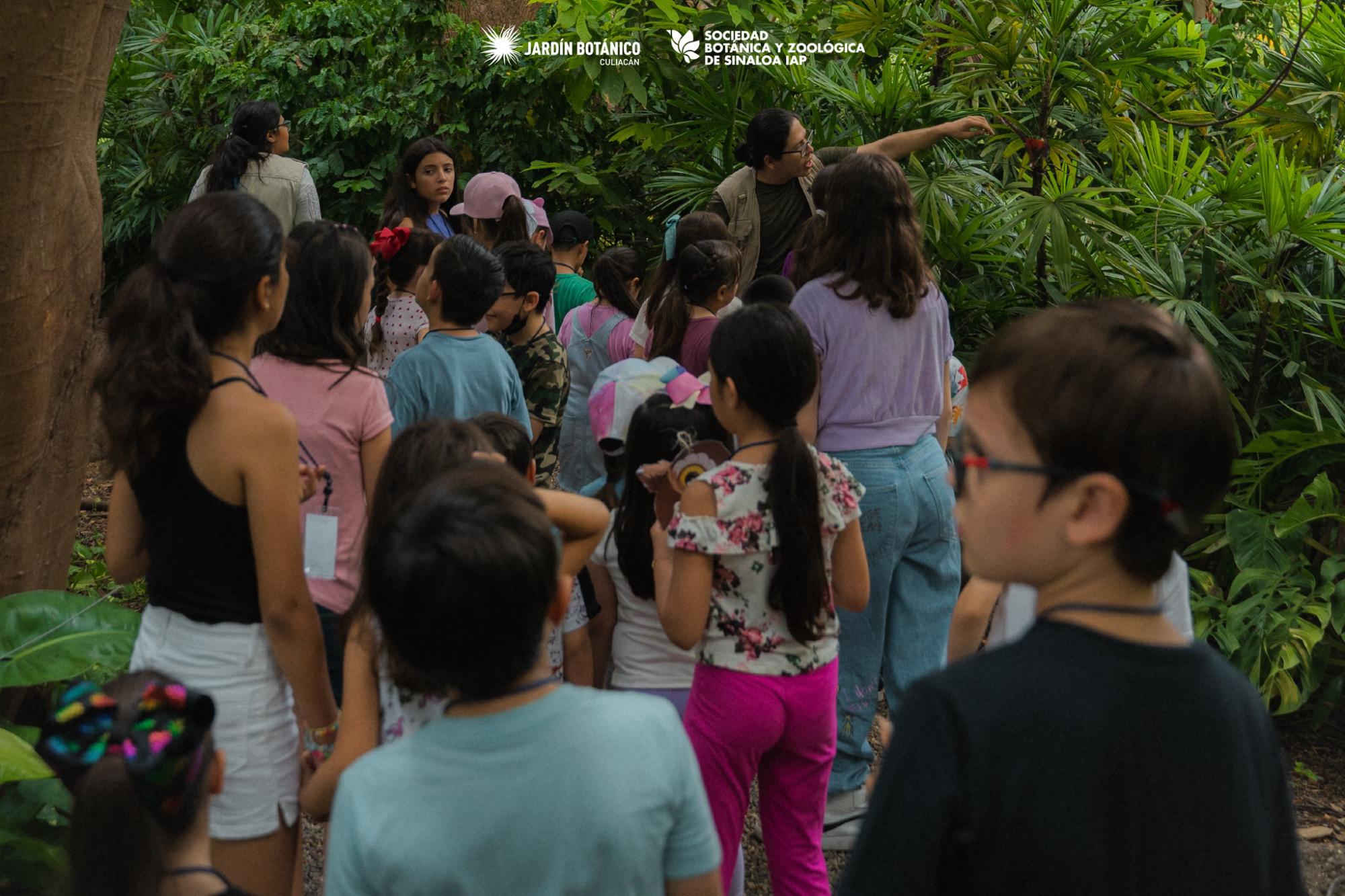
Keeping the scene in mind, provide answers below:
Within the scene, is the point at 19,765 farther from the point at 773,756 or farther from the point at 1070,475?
the point at 1070,475

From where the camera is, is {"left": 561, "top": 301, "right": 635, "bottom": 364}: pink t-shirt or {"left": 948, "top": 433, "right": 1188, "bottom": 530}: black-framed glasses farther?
{"left": 561, "top": 301, "right": 635, "bottom": 364}: pink t-shirt

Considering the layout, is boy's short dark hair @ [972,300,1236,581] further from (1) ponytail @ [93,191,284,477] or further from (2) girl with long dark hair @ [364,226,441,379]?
(2) girl with long dark hair @ [364,226,441,379]

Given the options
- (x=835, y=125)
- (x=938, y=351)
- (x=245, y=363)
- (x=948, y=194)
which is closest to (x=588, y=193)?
(x=835, y=125)

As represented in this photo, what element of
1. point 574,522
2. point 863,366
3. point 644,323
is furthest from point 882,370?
point 574,522

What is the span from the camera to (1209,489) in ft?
4.05

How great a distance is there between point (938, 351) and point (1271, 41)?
4.37m

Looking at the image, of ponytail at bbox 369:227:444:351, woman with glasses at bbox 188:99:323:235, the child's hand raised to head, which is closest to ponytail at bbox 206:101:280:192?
woman with glasses at bbox 188:99:323:235

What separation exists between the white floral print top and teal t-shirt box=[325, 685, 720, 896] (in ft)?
3.43

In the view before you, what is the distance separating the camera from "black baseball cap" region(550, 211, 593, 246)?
569 centimetres

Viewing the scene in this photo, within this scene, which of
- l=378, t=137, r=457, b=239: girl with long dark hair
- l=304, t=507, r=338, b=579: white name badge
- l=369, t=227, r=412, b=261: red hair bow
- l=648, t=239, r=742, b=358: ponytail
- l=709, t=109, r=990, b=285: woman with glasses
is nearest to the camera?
l=304, t=507, r=338, b=579: white name badge

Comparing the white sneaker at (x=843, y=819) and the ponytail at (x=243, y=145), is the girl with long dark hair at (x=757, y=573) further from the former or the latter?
the ponytail at (x=243, y=145)

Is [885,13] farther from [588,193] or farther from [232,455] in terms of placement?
[232,455]

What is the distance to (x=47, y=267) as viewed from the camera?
3.49 meters

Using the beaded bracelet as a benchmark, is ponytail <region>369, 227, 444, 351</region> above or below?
above
